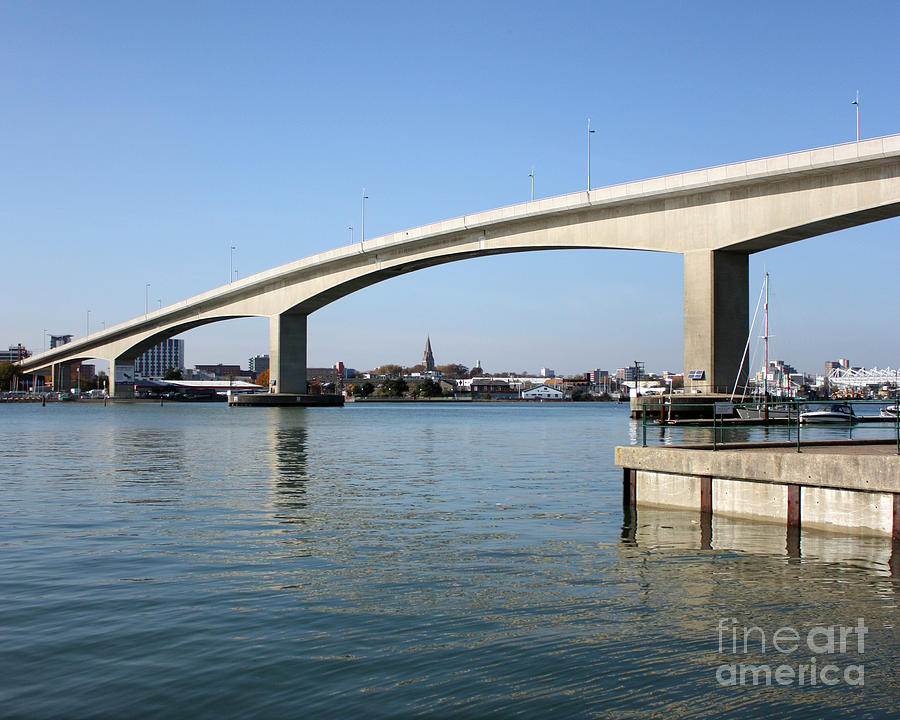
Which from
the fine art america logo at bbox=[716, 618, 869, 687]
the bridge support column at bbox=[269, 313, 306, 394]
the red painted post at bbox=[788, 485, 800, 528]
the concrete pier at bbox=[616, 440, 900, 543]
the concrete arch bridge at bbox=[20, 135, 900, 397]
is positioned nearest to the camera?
the fine art america logo at bbox=[716, 618, 869, 687]

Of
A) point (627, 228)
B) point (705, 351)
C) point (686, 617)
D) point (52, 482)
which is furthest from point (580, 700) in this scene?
point (627, 228)

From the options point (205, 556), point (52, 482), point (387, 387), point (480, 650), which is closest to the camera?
point (480, 650)

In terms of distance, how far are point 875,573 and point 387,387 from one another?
182668 mm

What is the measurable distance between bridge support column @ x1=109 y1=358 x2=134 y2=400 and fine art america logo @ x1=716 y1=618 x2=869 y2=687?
112997 millimetres

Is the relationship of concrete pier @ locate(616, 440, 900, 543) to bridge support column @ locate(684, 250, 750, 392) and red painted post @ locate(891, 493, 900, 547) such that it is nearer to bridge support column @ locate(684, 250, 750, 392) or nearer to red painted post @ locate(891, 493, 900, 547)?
red painted post @ locate(891, 493, 900, 547)

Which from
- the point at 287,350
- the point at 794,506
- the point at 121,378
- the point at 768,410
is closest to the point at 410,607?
the point at 794,506

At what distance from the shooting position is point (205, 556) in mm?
10984

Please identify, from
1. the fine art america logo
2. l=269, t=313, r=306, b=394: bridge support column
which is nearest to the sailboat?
the fine art america logo

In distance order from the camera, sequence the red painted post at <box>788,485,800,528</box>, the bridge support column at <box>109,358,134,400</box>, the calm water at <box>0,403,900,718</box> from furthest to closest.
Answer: the bridge support column at <box>109,358,134,400</box>
the red painted post at <box>788,485,800,528</box>
the calm water at <box>0,403,900,718</box>

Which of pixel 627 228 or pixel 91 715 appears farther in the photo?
pixel 627 228

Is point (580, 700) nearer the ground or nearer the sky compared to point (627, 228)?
nearer the ground

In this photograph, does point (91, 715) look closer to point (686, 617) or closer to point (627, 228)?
point (686, 617)

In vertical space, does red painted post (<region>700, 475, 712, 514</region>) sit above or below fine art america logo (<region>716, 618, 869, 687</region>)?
above

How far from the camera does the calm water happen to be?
6.15m
